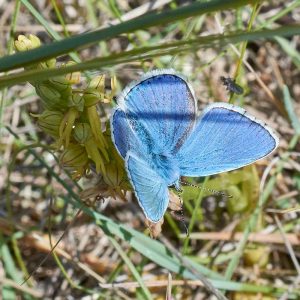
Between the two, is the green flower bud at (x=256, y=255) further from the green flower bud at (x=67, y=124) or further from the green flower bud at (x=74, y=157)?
the green flower bud at (x=67, y=124)

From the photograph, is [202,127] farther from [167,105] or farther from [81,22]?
[81,22]

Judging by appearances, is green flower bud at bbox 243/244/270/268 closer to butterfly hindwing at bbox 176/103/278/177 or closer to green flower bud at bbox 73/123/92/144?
butterfly hindwing at bbox 176/103/278/177

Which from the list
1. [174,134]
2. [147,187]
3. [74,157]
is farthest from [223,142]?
[74,157]

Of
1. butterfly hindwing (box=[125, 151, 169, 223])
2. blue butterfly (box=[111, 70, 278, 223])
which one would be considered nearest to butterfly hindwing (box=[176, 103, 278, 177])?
blue butterfly (box=[111, 70, 278, 223])

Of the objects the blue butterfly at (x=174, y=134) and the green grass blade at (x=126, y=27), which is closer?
the green grass blade at (x=126, y=27)

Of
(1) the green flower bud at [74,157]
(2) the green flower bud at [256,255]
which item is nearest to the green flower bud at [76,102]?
(1) the green flower bud at [74,157]

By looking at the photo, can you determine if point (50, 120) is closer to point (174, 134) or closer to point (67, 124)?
point (67, 124)
